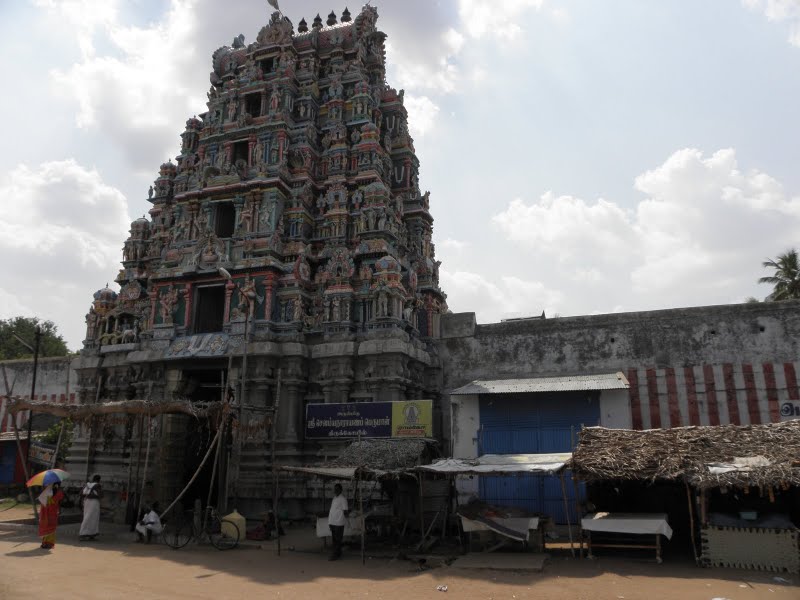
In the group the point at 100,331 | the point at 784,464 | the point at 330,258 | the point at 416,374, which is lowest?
the point at 784,464

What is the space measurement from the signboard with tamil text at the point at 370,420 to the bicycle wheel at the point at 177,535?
4.83m

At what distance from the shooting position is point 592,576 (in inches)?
465

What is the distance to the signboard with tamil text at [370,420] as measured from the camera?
19266 millimetres

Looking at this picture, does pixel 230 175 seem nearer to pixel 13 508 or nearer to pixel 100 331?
pixel 100 331

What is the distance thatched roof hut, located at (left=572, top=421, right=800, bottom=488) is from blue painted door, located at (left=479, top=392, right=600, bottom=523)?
3.82 metres

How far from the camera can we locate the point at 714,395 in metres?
19.8

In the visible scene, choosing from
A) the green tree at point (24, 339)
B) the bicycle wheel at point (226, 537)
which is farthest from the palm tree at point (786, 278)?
the green tree at point (24, 339)

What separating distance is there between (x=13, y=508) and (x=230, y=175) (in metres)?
16.2

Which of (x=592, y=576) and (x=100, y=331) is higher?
(x=100, y=331)

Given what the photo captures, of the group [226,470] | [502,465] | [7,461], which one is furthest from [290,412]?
[7,461]

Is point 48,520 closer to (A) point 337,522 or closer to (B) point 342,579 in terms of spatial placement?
(A) point 337,522

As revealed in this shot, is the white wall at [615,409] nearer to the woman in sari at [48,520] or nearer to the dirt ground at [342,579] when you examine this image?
the dirt ground at [342,579]

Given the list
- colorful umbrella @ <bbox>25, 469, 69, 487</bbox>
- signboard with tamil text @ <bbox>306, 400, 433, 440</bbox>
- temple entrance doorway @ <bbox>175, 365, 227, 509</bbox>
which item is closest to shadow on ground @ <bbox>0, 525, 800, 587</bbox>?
colorful umbrella @ <bbox>25, 469, 69, 487</bbox>

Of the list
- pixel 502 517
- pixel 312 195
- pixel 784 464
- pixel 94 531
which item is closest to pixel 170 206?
pixel 312 195
